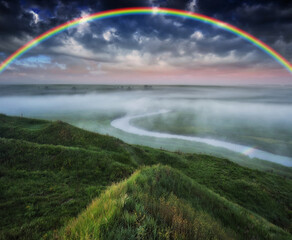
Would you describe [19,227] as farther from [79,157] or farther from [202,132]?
[202,132]

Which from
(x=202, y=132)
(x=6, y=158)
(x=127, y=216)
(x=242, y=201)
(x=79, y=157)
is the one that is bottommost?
(x=202, y=132)

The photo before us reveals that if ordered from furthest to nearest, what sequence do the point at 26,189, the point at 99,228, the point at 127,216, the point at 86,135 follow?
the point at 86,135, the point at 26,189, the point at 127,216, the point at 99,228

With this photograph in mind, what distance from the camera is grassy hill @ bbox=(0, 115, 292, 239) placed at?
328 cm

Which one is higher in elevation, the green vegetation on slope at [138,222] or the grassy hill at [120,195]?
the green vegetation on slope at [138,222]

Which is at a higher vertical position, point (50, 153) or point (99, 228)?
point (99, 228)

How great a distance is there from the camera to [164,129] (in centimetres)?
4897

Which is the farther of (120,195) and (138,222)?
(120,195)

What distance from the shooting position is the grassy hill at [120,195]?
10.7ft

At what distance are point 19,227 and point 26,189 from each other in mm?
2957

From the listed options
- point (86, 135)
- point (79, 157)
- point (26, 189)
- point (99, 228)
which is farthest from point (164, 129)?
point (99, 228)

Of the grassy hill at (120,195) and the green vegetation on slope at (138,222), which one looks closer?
the green vegetation on slope at (138,222)

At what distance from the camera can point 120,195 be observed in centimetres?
417

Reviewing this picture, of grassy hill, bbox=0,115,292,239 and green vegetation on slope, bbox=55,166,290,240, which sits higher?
green vegetation on slope, bbox=55,166,290,240

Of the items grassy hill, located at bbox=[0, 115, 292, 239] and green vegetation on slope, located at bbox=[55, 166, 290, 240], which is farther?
grassy hill, located at bbox=[0, 115, 292, 239]
